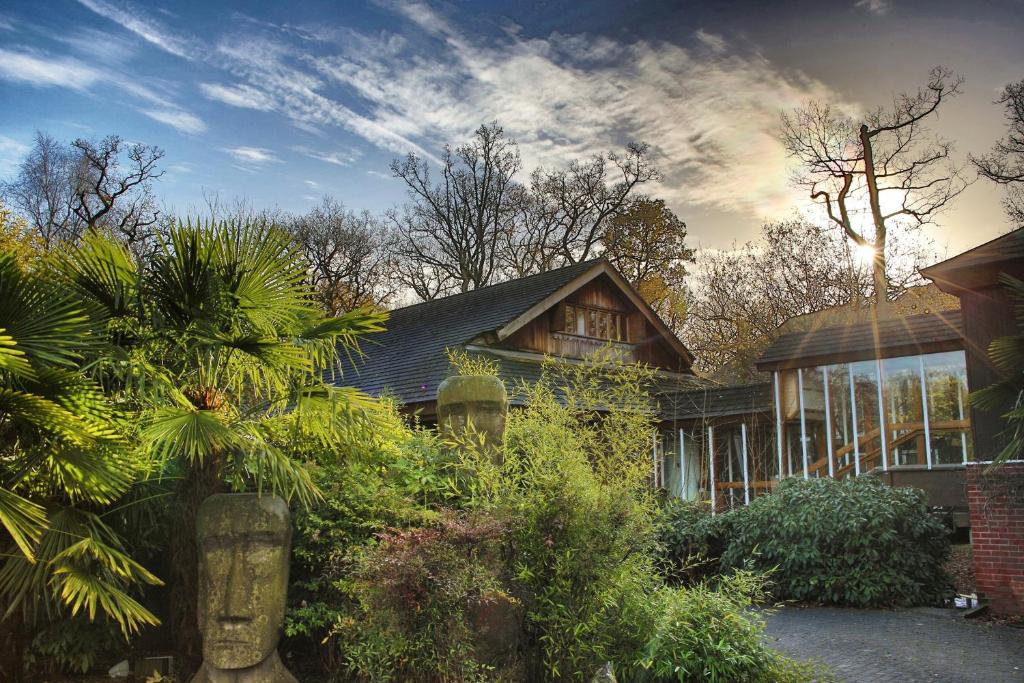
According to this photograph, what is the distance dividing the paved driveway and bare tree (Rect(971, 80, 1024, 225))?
17.5 metres

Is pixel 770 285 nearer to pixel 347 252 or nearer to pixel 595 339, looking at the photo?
pixel 595 339

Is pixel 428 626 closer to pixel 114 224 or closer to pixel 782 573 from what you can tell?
pixel 782 573

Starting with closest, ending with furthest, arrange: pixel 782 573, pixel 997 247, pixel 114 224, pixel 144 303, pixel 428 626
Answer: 1. pixel 428 626
2. pixel 144 303
3. pixel 997 247
4. pixel 782 573
5. pixel 114 224

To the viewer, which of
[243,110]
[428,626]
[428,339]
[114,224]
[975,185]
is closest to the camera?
[428,626]

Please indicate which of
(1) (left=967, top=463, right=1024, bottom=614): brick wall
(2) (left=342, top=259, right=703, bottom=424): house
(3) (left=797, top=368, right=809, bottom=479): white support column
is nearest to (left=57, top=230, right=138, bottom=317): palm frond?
(1) (left=967, top=463, right=1024, bottom=614): brick wall

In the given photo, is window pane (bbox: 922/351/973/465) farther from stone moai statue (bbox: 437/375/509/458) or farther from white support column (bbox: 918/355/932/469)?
stone moai statue (bbox: 437/375/509/458)

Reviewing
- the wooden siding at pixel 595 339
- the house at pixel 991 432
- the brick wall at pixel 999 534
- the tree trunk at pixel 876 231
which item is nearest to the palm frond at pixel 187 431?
the house at pixel 991 432

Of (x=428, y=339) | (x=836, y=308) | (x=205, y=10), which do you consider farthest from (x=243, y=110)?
(x=836, y=308)

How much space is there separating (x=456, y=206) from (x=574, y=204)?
552 cm

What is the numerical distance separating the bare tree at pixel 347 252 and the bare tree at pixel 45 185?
28.7 ft

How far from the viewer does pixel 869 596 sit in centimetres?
925

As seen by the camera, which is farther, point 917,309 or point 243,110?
point 917,309

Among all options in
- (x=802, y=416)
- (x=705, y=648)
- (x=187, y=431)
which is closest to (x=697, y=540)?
(x=802, y=416)

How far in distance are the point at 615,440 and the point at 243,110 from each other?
11729 millimetres
